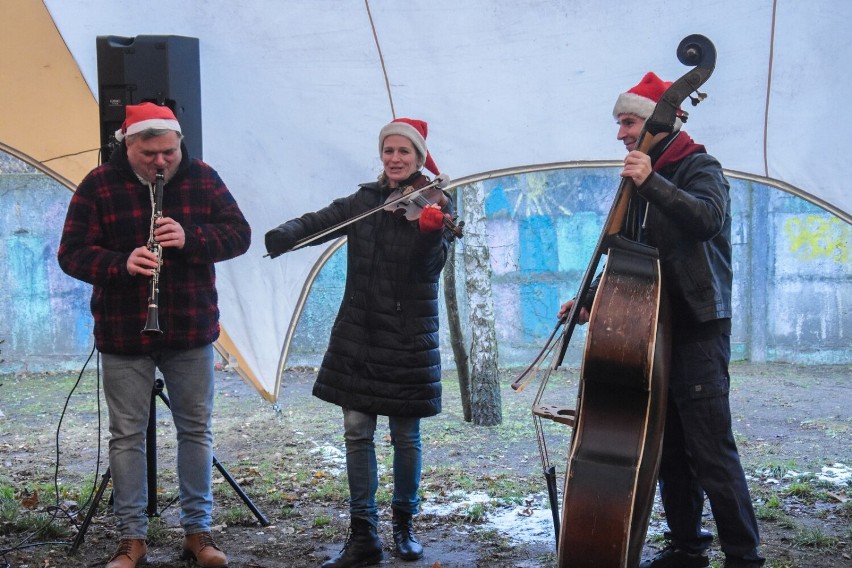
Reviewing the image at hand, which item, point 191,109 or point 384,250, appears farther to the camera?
point 191,109

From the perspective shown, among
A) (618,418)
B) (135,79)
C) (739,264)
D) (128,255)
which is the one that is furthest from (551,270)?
(618,418)

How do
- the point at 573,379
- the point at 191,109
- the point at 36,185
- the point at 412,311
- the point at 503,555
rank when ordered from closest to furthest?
1. the point at 412,311
2. the point at 503,555
3. the point at 191,109
4. the point at 573,379
5. the point at 36,185

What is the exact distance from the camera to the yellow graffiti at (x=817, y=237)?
29.8 ft

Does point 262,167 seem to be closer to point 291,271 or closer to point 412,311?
point 291,271

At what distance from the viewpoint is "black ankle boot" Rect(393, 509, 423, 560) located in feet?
10.5

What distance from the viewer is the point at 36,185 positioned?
9250mm

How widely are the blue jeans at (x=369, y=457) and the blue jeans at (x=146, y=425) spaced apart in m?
0.48

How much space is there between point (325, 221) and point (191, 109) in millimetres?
870

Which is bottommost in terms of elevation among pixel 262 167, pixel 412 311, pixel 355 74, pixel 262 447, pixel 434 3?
pixel 262 447

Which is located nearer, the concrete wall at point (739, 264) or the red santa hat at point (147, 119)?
the red santa hat at point (147, 119)

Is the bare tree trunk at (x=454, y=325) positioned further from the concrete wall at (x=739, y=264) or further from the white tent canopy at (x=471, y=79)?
the concrete wall at (x=739, y=264)

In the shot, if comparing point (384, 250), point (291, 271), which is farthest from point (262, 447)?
point (384, 250)

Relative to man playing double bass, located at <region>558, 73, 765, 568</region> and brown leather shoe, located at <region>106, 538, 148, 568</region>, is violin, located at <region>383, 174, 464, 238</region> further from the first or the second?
brown leather shoe, located at <region>106, 538, 148, 568</region>

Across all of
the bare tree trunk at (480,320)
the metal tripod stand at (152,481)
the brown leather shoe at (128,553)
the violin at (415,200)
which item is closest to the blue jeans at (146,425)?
the brown leather shoe at (128,553)
